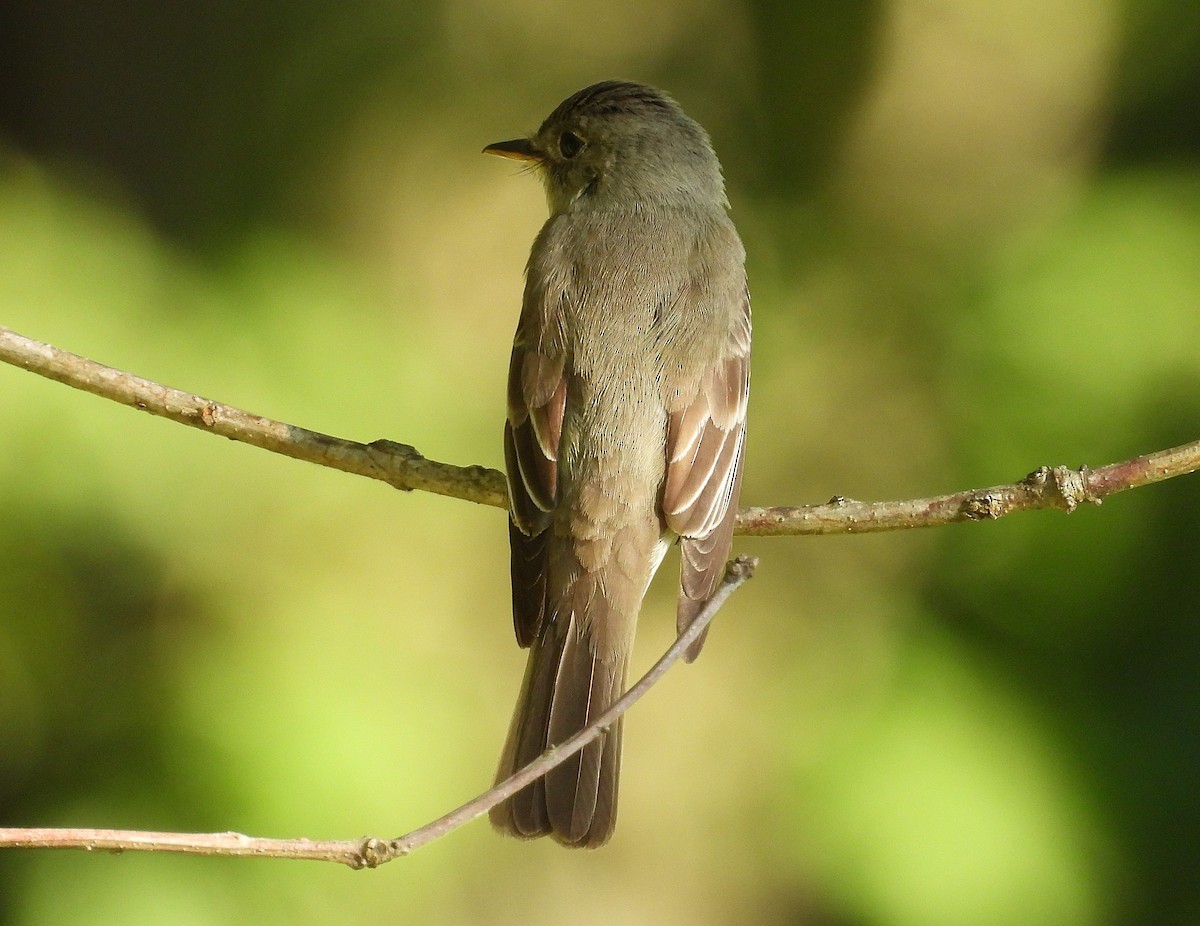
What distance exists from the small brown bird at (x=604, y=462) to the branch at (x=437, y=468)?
0.22 meters

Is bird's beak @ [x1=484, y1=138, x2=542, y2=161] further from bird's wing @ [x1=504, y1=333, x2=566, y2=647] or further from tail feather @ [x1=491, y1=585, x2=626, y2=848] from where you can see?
tail feather @ [x1=491, y1=585, x2=626, y2=848]

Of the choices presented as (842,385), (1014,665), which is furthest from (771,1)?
(1014,665)

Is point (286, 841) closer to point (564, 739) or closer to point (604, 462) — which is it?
point (564, 739)

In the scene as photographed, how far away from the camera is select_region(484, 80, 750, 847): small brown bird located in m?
3.15

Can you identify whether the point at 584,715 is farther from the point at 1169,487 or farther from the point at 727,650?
the point at 1169,487

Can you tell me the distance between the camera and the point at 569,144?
4.31 meters

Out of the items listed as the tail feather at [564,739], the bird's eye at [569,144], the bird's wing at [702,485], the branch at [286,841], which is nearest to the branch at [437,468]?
the bird's wing at [702,485]

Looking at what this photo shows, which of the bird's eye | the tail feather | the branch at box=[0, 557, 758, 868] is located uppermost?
the bird's eye

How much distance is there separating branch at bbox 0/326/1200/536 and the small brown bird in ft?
0.72

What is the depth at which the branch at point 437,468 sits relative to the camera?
9.57 ft

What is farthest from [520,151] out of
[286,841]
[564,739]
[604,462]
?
[286,841]

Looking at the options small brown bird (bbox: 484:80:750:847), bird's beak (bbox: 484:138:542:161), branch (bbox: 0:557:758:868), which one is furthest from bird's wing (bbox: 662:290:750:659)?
branch (bbox: 0:557:758:868)

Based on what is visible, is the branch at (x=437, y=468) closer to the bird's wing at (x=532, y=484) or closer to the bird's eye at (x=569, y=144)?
the bird's wing at (x=532, y=484)

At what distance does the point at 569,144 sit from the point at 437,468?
1.49 m
